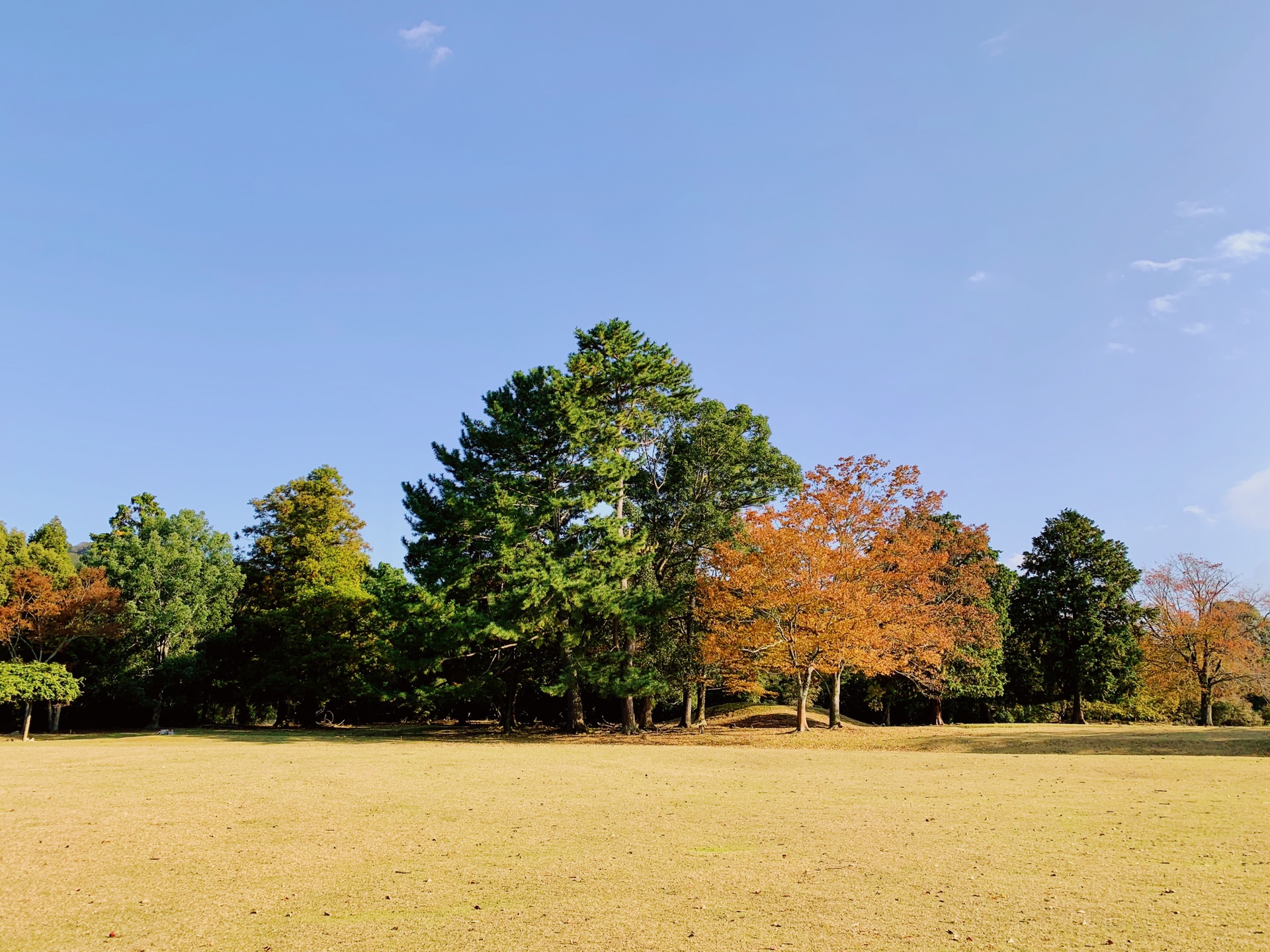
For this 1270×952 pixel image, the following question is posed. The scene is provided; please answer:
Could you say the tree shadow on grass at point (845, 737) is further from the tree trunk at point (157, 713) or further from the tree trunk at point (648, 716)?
the tree trunk at point (157, 713)

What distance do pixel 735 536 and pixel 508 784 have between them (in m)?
18.1

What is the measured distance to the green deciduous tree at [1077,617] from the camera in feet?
140

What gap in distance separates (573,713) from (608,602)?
731 centimetres

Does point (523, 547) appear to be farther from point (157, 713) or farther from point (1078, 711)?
point (1078, 711)

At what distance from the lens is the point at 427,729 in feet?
121

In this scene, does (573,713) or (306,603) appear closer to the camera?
(573,713)

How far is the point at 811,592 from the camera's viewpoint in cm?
2891

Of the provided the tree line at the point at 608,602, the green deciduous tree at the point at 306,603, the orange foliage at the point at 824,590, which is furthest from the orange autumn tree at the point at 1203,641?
the green deciduous tree at the point at 306,603

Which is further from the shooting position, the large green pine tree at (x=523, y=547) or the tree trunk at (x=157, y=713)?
the tree trunk at (x=157, y=713)

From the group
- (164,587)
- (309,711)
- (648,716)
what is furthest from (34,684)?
(648,716)

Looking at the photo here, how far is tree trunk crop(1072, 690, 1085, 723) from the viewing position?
4281 cm

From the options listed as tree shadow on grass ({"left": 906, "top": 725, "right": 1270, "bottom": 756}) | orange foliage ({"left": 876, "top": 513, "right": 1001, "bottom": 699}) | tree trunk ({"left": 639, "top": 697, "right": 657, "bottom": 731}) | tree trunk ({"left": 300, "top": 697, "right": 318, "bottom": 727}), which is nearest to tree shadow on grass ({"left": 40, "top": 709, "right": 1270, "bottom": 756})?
tree shadow on grass ({"left": 906, "top": 725, "right": 1270, "bottom": 756})

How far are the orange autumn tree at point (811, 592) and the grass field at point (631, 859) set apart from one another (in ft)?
37.9

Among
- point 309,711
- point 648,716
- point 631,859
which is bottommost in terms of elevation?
point 309,711
